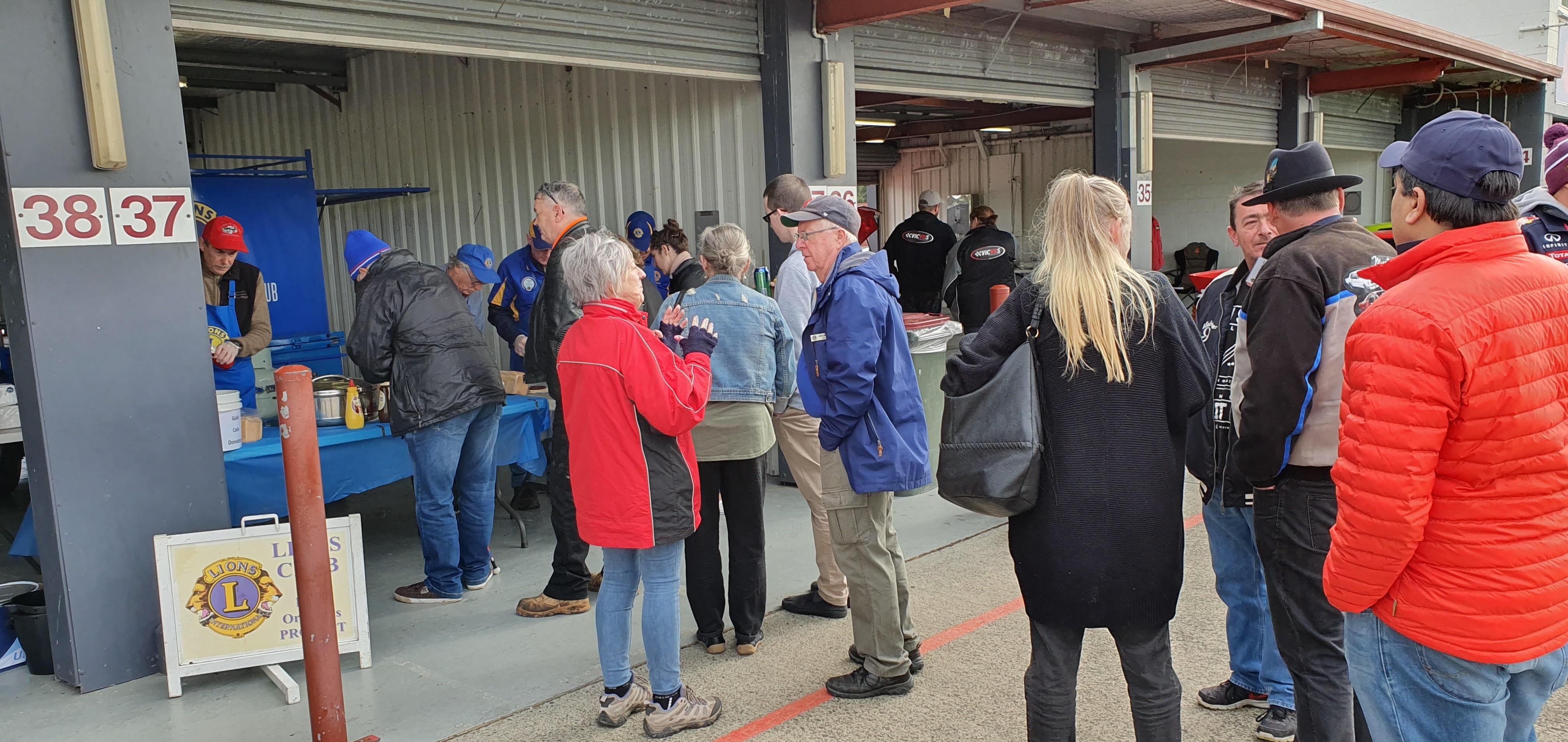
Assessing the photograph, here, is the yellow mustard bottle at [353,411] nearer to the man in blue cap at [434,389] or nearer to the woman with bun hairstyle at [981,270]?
the man in blue cap at [434,389]

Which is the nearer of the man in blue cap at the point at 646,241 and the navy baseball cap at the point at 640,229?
the man in blue cap at the point at 646,241

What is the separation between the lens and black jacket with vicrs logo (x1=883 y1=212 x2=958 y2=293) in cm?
1007

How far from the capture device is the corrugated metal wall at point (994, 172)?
1545cm

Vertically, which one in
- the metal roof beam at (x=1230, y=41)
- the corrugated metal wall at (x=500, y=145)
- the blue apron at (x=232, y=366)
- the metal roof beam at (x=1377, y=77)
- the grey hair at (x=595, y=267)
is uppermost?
the metal roof beam at (x=1377, y=77)

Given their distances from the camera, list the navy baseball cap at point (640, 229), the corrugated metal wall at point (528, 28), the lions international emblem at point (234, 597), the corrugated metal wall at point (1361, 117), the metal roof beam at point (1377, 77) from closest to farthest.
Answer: the lions international emblem at point (234, 597) < the corrugated metal wall at point (528, 28) < the navy baseball cap at point (640, 229) < the metal roof beam at point (1377, 77) < the corrugated metal wall at point (1361, 117)

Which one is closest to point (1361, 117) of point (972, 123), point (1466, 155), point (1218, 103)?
point (1218, 103)

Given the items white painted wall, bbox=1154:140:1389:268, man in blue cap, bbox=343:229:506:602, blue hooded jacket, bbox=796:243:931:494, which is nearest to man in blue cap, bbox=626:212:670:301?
man in blue cap, bbox=343:229:506:602

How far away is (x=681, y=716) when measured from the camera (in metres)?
Result: 3.47

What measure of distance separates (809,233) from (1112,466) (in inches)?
Result: 61.7

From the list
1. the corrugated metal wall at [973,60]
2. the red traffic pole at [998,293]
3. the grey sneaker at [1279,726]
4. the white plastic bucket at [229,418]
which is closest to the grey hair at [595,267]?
the white plastic bucket at [229,418]

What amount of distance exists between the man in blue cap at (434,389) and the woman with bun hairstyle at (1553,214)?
4.07 m

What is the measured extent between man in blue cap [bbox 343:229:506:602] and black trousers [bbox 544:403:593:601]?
1.52ft

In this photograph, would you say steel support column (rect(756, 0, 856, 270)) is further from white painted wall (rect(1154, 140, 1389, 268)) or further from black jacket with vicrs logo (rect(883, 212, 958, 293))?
white painted wall (rect(1154, 140, 1389, 268))

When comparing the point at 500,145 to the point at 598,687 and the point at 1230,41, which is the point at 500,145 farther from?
the point at 1230,41
